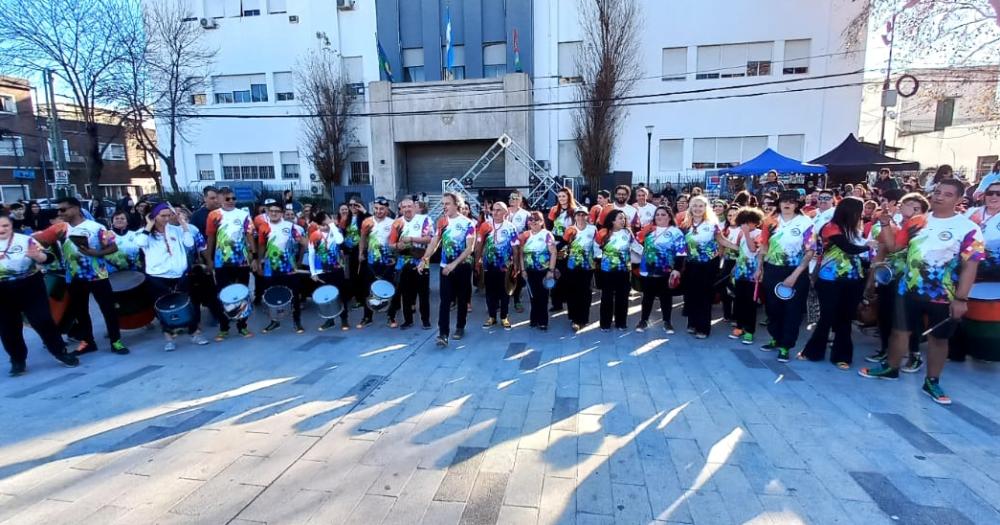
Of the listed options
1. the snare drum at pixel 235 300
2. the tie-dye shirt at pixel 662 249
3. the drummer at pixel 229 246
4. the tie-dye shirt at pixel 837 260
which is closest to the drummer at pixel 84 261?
the drummer at pixel 229 246

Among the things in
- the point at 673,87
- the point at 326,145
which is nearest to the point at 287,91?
the point at 326,145

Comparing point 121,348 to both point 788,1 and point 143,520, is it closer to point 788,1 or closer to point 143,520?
point 143,520

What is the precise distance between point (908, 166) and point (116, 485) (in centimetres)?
1604

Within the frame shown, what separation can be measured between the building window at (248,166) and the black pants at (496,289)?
2235cm

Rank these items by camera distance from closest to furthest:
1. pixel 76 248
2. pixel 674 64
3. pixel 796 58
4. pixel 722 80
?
1. pixel 76 248
2. pixel 796 58
3. pixel 722 80
4. pixel 674 64

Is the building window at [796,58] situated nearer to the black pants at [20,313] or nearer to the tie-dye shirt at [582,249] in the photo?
the tie-dye shirt at [582,249]

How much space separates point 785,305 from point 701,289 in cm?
94

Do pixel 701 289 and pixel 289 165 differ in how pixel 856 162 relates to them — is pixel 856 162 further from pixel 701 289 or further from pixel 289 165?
pixel 289 165

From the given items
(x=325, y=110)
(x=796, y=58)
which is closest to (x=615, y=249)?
(x=796, y=58)

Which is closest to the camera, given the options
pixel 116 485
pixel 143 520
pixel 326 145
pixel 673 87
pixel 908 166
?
pixel 143 520

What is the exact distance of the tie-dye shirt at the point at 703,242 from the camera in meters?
5.57

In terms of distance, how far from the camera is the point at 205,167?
2517 centimetres

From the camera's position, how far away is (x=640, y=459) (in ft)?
10.1

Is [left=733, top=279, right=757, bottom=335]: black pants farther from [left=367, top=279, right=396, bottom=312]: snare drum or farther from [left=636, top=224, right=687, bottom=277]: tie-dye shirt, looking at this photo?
[left=367, top=279, right=396, bottom=312]: snare drum
